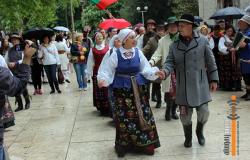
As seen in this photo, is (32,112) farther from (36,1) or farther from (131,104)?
(36,1)

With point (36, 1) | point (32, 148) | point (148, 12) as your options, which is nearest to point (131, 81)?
point (32, 148)

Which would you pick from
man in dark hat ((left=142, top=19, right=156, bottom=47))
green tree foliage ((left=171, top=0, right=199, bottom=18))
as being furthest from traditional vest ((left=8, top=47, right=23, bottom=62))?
green tree foliage ((left=171, top=0, right=199, bottom=18))

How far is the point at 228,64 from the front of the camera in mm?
10820

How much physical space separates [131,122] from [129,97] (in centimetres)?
33

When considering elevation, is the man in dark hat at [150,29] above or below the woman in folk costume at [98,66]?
above

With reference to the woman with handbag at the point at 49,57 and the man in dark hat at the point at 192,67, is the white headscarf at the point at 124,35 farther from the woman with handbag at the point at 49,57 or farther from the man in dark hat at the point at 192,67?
the woman with handbag at the point at 49,57

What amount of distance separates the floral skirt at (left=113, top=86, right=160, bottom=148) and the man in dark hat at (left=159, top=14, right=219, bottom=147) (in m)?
0.47

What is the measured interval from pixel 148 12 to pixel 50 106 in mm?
34215

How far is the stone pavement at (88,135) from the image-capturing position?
592cm

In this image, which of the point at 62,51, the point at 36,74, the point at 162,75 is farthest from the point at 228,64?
the point at 62,51

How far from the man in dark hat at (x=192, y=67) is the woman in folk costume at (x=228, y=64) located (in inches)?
182

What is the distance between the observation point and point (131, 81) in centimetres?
586

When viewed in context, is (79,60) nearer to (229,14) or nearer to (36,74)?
(36,74)

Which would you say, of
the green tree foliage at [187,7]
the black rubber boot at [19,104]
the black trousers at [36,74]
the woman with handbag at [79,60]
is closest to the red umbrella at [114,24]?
the woman with handbag at [79,60]
